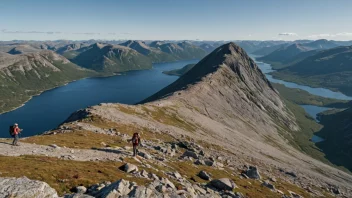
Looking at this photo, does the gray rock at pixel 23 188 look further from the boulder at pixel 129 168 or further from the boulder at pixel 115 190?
the boulder at pixel 129 168

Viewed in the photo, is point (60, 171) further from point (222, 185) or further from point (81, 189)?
point (222, 185)

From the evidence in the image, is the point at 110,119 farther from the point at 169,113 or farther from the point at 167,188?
the point at 167,188

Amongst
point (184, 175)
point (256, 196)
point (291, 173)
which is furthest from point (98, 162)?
point (291, 173)

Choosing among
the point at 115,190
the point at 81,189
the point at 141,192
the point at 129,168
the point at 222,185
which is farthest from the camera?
the point at 222,185

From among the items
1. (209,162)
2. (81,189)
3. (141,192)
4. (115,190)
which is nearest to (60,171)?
(81,189)

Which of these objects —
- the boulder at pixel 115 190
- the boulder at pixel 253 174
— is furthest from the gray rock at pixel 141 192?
the boulder at pixel 253 174
